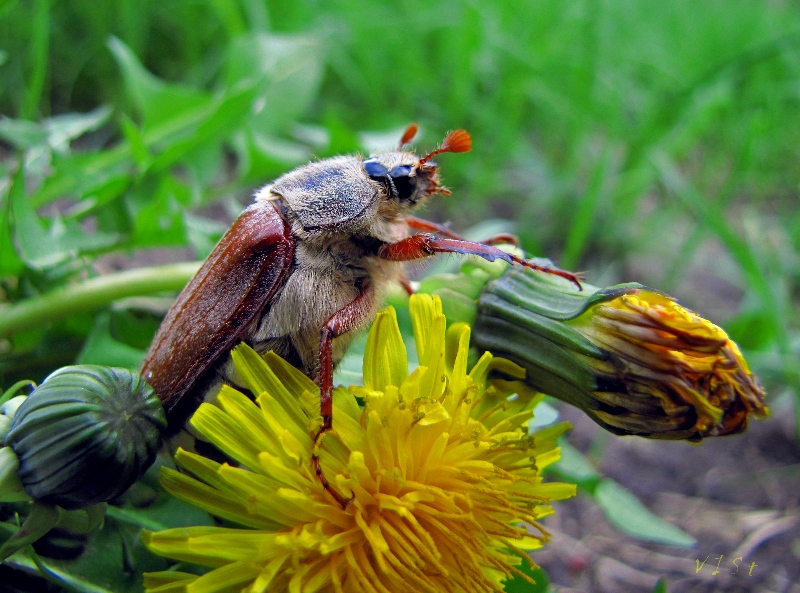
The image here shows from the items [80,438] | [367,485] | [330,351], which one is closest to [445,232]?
[330,351]

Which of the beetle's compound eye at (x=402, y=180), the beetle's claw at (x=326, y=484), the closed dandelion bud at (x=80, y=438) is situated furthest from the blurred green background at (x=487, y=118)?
the beetle's claw at (x=326, y=484)

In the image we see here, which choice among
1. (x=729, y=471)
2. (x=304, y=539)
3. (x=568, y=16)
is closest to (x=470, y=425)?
(x=304, y=539)

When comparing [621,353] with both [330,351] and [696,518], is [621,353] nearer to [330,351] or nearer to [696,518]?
[330,351]

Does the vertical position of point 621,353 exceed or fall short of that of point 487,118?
it exceeds it

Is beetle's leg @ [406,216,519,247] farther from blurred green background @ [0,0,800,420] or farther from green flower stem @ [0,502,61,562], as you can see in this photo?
green flower stem @ [0,502,61,562]

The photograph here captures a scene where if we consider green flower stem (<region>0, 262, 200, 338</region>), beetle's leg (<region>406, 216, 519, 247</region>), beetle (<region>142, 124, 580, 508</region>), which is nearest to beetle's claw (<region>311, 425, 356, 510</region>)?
beetle (<region>142, 124, 580, 508</region>)
